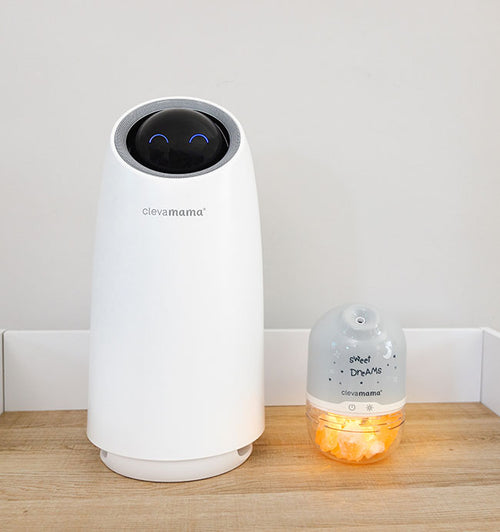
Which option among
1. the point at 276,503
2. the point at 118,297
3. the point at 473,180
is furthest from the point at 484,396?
the point at 118,297

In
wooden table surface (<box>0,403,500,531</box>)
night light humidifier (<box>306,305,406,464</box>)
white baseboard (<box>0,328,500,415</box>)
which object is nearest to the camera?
wooden table surface (<box>0,403,500,531</box>)

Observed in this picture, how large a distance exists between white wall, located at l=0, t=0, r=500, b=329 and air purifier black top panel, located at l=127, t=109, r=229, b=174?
9.9 inches

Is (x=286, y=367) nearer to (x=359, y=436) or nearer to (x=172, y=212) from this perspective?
(x=359, y=436)

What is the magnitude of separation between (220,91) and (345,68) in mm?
181

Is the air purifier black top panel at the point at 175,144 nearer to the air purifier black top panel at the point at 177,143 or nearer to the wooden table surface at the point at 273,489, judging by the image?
the air purifier black top panel at the point at 177,143

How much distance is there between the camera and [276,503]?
0.57 metres

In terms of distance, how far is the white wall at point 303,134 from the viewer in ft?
2.72

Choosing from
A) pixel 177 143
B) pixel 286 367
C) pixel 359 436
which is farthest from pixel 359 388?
pixel 177 143

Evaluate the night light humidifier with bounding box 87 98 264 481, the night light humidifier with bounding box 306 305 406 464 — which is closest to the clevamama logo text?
the night light humidifier with bounding box 87 98 264 481

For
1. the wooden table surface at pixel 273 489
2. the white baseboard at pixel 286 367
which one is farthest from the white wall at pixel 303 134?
the wooden table surface at pixel 273 489

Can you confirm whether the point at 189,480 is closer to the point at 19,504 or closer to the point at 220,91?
the point at 19,504

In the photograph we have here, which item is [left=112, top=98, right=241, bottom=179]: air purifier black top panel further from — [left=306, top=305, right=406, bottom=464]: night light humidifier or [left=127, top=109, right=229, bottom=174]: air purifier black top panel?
[left=306, top=305, right=406, bottom=464]: night light humidifier

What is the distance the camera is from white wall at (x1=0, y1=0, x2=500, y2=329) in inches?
32.6

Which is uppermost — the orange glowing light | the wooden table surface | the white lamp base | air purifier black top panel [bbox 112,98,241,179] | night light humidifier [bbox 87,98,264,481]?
air purifier black top panel [bbox 112,98,241,179]
